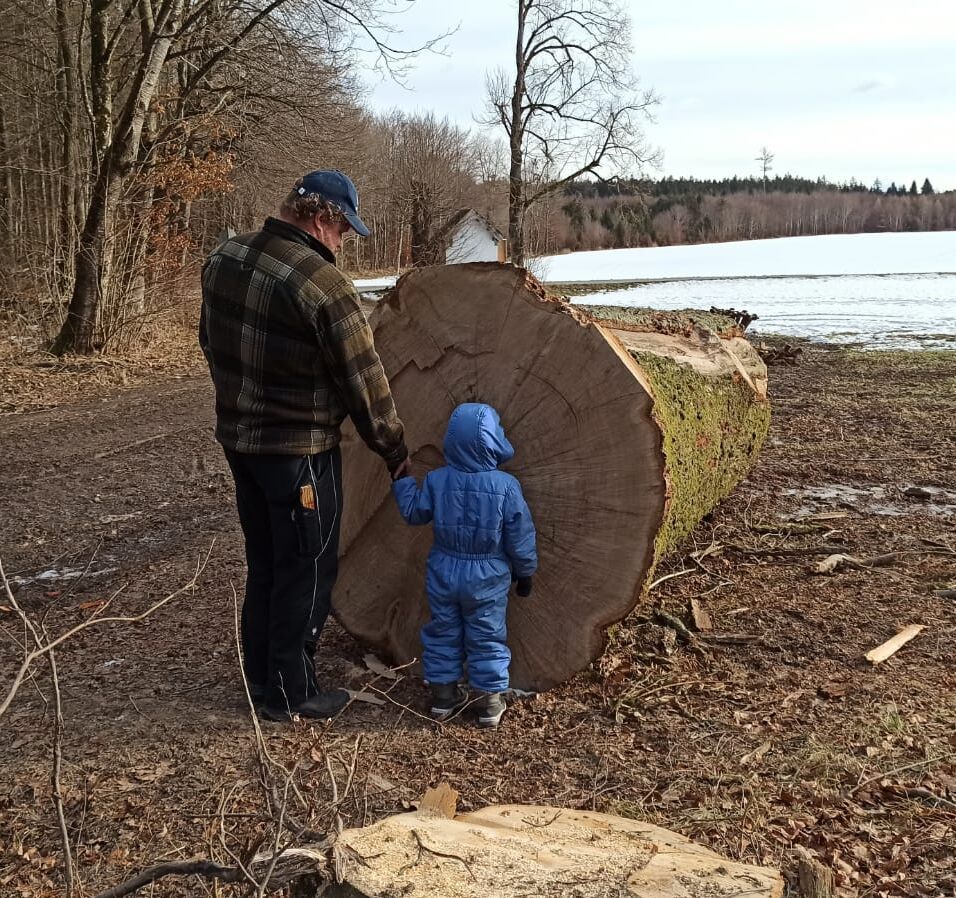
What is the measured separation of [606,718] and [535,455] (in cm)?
101

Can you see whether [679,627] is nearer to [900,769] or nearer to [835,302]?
[900,769]

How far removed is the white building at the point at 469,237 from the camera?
1300 inches

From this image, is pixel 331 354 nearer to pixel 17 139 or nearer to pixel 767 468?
pixel 767 468

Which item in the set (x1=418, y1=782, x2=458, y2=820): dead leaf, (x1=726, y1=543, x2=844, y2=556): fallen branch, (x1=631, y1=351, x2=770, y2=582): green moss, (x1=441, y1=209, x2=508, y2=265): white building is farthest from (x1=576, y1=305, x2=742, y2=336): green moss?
(x1=441, y1=209, x2=508, y2=265): white building

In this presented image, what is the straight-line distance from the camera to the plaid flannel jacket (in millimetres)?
2852

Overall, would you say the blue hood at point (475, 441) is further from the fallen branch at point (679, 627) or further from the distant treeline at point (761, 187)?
the distant treeline at point (761, 187)

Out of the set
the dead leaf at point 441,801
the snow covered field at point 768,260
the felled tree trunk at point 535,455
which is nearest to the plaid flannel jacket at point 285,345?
the felled tree trunk at point 535,455

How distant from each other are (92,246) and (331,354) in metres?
9.84

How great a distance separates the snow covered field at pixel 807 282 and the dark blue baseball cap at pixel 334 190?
1393 cm

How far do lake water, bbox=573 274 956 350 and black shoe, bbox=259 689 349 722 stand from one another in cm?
1379

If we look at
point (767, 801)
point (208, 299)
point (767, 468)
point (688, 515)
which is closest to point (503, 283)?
point (208, 299)

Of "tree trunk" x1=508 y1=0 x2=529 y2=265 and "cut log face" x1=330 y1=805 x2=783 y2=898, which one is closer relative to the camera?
"cut log face" x1=330 y1=805 x2=783 y2=898

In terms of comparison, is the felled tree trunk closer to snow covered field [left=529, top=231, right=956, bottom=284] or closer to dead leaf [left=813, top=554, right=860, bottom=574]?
dead leaf [left=813, top=554, right=860, bottom=574]

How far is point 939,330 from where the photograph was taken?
17.3 meters
